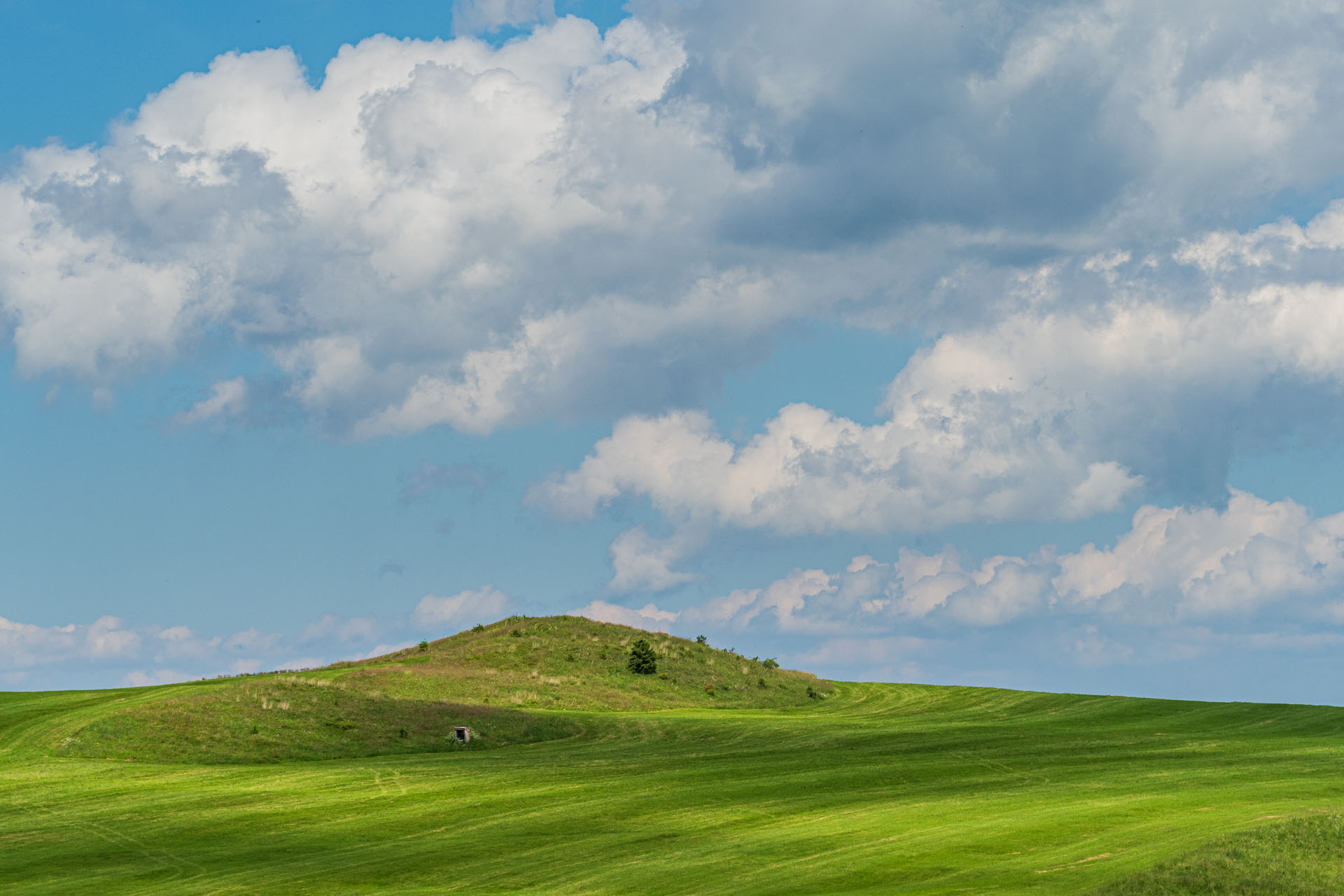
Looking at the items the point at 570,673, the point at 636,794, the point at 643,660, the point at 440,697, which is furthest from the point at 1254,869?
the point at 643,660

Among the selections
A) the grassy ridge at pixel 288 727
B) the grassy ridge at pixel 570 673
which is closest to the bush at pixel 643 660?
the grassy ridge at pixel 570 673

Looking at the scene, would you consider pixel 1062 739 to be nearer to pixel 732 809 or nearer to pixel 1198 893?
pixel 732 809

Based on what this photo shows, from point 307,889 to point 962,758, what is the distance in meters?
28.6

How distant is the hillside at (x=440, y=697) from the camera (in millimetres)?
54562

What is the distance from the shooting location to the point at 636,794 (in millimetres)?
40125

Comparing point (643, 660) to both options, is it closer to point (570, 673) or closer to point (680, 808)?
point (570, 673)

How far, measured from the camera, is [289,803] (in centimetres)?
4059

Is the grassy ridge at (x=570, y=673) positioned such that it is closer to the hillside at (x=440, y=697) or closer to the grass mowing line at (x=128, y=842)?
the hillside at (x=440, y=697)

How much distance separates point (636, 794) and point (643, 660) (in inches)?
2019

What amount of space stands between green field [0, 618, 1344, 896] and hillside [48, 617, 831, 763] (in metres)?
0.26

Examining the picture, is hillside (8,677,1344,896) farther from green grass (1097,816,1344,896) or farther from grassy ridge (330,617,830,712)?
grassy ridge (330,617,830,712)

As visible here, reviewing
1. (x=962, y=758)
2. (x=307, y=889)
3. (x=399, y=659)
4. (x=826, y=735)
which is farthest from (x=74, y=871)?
(x=399, y=659)

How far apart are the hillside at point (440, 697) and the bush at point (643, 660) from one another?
0.67 m

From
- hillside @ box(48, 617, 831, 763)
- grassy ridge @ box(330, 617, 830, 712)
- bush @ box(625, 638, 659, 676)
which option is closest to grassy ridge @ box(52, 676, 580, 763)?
hillside @ box(48, 617, 831, 763)
